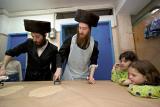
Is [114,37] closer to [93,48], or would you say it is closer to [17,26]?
[93,48]

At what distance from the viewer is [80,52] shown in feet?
5.47

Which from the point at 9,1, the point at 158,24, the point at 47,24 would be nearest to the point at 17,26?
the point at 9,1

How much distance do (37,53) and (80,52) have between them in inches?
18.6

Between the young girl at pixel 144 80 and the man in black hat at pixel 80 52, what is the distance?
1.97ft

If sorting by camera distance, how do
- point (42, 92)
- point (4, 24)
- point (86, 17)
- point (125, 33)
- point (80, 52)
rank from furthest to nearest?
point (4, 24)
point (125, 33)
point (80, 52)
point (86, 17)
point (42, 92)

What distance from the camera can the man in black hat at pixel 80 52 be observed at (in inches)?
62.6

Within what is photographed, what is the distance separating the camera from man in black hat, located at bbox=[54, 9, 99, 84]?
1.59m

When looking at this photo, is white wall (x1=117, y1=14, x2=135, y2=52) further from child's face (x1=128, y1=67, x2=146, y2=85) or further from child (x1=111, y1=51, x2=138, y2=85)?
child's face (x1=128, y1=67, x2=146, y2=85)

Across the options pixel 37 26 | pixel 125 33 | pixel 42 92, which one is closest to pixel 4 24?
pixel 37 26

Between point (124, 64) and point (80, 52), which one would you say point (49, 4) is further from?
point (124, 64)

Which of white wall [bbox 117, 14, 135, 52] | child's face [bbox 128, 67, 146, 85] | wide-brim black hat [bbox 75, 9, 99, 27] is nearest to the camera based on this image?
child's face [bbox 128, 67, 146, 85]

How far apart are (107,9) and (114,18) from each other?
12.3 inches

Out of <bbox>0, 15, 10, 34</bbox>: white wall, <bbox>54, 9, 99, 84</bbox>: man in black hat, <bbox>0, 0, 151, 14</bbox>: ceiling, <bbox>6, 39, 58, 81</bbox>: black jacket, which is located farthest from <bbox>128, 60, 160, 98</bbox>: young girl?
<bbox>0, 15, 10, 34</bbox>: white wall

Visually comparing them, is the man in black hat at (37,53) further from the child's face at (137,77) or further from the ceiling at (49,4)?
the ceiling at (49,4)
